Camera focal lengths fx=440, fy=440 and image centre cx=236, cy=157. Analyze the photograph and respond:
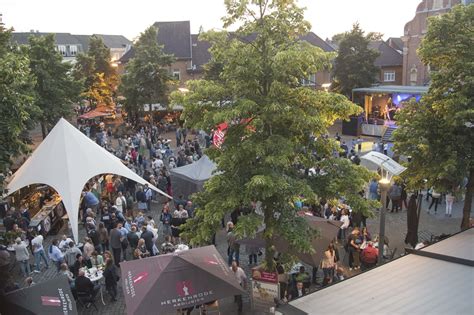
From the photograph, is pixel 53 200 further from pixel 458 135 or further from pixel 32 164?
pixel 458 135

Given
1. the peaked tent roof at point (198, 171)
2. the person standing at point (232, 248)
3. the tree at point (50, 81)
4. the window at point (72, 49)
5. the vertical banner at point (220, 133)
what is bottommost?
the person standing at point (232, 248)

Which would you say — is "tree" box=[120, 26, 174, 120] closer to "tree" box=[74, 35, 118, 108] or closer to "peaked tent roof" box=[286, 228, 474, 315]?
"tree" box=[74, 35, 118, 108]

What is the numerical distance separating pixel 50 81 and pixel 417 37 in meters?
31.2

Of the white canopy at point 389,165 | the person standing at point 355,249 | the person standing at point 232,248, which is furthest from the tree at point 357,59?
the person standing at point 232,248

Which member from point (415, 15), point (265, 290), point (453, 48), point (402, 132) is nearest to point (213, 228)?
point (265, 290)

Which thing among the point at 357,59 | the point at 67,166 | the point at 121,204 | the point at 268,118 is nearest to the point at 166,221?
the point at 121,204

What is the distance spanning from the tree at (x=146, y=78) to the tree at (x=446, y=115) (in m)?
26.8

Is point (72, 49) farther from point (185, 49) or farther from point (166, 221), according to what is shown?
point (166, 221)

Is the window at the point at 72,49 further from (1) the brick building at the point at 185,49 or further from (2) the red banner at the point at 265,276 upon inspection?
(2) the red banner at the point at 265,276

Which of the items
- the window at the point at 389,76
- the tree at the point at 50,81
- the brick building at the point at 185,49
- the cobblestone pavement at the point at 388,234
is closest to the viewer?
the cobblestone pavement at the point at 388,234

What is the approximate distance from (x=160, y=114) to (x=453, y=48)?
1258 inches

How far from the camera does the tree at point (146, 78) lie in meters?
36.8

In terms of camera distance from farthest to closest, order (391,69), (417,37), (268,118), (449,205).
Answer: (391,69) → (417,37) → (449,205) → (268,118)

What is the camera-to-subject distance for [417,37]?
39.8 metres
